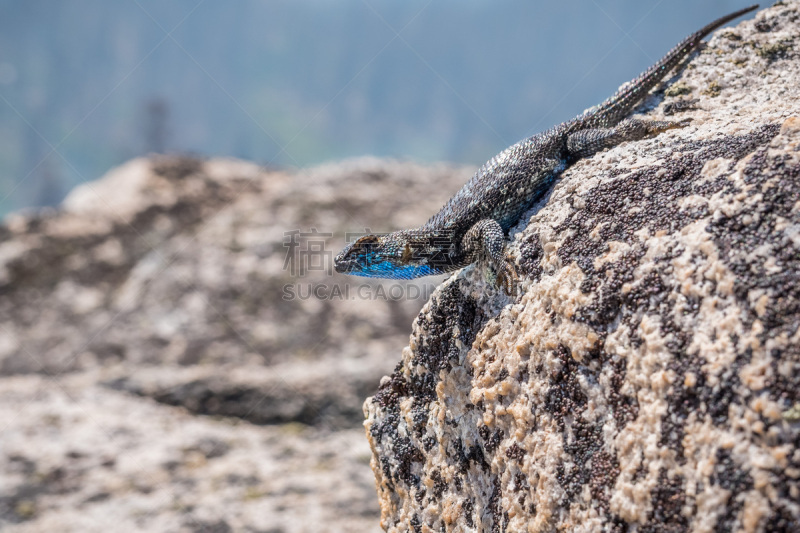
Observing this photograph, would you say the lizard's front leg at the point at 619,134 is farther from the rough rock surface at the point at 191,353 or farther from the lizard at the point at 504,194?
the rough rock surface at the point at 191,353

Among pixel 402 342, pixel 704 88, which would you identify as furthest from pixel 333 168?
pixel 704 88

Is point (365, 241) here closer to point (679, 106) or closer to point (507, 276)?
point (507, 276)

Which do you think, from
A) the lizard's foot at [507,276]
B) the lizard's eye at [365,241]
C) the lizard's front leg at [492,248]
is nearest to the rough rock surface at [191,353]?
the lizard's eye at [365,241]

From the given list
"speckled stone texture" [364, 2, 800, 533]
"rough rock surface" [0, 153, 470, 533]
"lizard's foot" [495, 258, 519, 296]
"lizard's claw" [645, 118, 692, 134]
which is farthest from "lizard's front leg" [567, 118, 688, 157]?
"rough rock surface" [0, 153, 470, 533]

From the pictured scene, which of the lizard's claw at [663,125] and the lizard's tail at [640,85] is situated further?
the lizard's tail at [640,85]

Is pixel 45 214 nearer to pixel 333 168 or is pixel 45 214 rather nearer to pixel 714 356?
pixel 333 168

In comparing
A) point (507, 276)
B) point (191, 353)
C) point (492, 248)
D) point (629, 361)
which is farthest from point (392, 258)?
point (191, 353)

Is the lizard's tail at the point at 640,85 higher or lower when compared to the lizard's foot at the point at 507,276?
higher
